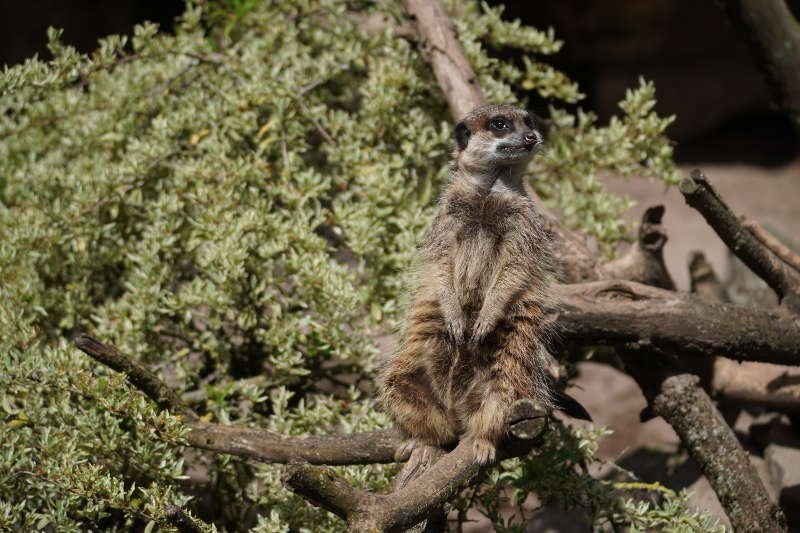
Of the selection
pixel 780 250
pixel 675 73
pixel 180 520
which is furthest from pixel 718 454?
pixel 675 73

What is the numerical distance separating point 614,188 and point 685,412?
5523 mm

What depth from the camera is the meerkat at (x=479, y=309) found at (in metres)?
2.49

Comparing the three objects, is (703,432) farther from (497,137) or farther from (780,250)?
(497,137)

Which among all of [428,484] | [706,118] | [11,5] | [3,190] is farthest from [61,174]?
[706,118]

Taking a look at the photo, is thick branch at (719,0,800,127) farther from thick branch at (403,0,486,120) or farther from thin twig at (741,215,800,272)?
thick branch at (403,0,486,120)

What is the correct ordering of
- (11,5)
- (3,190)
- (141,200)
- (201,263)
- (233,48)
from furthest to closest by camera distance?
(11,5)
(233,48)
(3,190)
(141,200)
(201,263)

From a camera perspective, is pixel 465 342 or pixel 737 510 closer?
pixel 465 342

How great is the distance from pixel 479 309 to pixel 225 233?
Result: 1142mm

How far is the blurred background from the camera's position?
24.7ft

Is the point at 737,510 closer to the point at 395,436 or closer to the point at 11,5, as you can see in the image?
the point at 395,436

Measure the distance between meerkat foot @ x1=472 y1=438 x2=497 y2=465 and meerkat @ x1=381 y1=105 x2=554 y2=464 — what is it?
0.02 meters

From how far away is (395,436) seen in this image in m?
2.59

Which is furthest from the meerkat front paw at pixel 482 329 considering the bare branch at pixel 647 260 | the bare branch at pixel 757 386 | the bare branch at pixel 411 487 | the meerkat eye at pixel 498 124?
the bare branch at pixel 757 386

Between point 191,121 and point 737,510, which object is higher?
point 191,121
